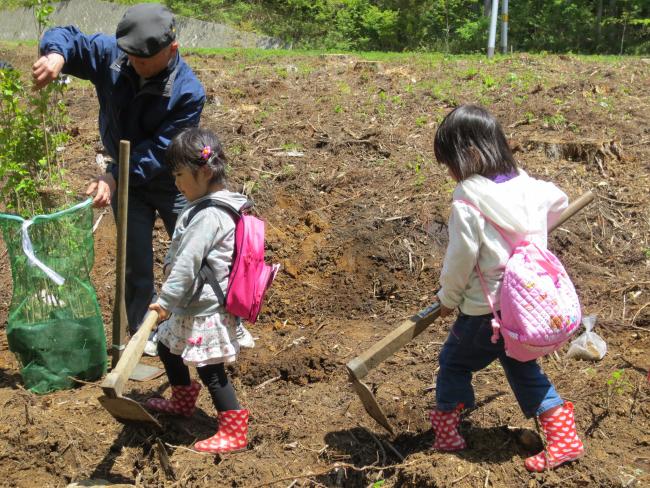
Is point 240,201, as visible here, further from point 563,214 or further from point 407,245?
point 407,245

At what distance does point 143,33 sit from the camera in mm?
3584

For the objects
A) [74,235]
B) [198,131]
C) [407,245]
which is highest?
[198,131]

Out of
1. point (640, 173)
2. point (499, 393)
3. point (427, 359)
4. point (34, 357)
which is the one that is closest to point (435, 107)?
point (640, 173)

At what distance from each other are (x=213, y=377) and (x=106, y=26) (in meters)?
20.0

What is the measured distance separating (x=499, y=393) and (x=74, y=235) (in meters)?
2.47

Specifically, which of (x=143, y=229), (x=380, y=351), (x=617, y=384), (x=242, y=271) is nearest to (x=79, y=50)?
(x=143, y=229)

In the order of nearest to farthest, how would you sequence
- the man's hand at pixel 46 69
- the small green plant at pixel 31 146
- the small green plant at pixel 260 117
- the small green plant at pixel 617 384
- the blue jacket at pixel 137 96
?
1. the man's hand at pixel 46 69
2. the small green plant at pixel 617 384
3. the blue jacket at pixel 137 96
4. the small green plant at pixel 31 146
5. the small green plant at pixel 260 117

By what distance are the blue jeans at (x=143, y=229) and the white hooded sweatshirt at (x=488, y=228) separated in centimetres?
185

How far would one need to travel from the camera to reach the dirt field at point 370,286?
11.4ft

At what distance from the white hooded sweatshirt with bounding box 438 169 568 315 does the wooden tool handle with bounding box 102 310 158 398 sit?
1.26 m

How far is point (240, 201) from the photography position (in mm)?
3330

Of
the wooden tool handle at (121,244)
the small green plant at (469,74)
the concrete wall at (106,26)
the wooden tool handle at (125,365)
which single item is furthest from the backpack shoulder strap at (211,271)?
the concrete wall at (106,26)

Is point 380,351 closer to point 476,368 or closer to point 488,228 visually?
point 476,368

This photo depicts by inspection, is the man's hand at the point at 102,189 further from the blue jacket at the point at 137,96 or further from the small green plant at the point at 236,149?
the small green plant at the point at 236,149
